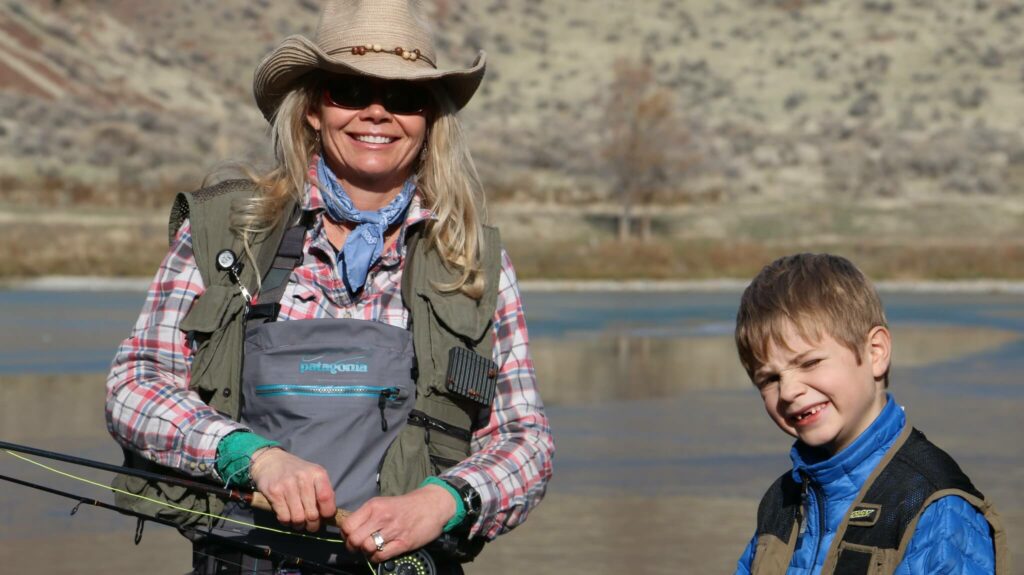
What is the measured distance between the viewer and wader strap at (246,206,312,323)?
3.31 m

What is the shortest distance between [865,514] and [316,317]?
4.03 feet

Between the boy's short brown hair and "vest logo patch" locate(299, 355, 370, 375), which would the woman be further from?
the boy's short brown hair

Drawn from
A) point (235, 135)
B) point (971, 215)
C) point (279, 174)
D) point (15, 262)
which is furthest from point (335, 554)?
point (235, 135)

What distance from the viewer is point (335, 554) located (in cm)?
329

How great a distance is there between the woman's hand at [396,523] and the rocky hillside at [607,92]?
35866mm

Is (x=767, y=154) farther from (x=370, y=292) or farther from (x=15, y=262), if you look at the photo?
(x=370, y=292)

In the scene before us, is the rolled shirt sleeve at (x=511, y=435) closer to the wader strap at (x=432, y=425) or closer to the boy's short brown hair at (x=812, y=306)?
the wader strap at (x=432, y=425)

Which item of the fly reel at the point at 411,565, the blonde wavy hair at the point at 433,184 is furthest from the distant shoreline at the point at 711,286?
the fly reel at the point at 411,565

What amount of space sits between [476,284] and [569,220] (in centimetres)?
3688

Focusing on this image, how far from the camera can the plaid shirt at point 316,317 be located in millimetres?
3225

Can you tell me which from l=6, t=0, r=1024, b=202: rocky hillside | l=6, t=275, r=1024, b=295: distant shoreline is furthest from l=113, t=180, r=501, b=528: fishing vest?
l=6, t=0, r=1024, b=202: rocky hillside

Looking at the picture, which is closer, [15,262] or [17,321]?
[17,321]

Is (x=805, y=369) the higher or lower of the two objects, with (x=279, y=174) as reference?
lower

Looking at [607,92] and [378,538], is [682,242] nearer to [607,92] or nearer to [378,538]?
[607,92]
